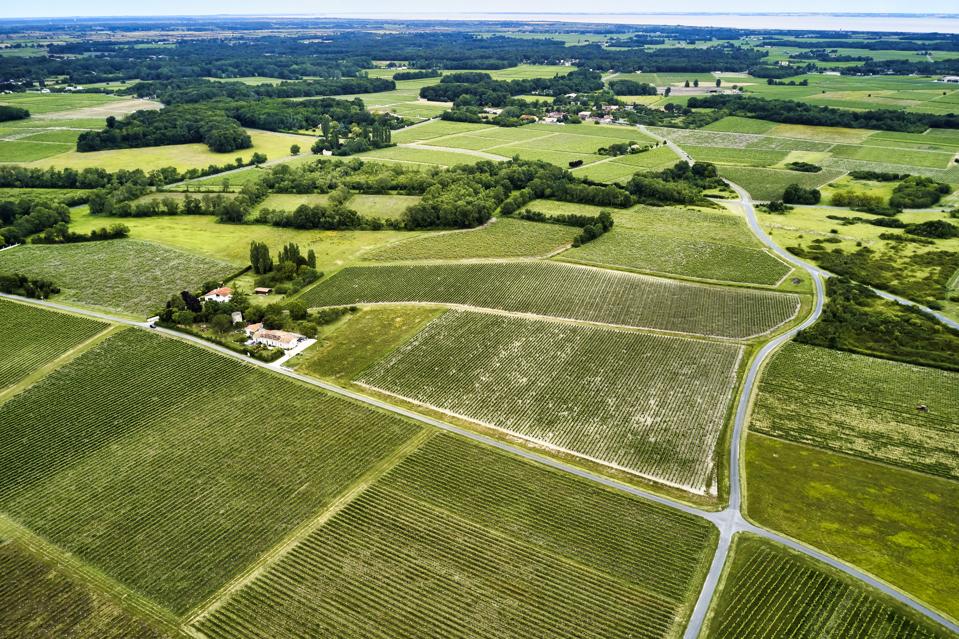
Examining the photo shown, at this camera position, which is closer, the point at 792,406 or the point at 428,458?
the point at 428,458

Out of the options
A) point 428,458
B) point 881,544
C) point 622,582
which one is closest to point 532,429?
point 428,458

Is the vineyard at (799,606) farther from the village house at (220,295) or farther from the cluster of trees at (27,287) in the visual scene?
the cluster of trees at (27,287)

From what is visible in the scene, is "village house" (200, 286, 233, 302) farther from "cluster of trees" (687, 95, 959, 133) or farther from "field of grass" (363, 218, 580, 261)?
"cluster of trees" (687, 95, 959, 133)

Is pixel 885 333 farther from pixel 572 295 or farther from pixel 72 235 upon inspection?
pixel 72 235

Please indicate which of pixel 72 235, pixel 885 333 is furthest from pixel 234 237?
pixel 885 333

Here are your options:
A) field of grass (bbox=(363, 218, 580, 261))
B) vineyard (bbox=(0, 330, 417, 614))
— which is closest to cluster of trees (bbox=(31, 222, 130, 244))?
field of grass (bbox=(363, 218, 580, 261))

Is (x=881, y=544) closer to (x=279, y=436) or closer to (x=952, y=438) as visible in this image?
(x=952, y=438)

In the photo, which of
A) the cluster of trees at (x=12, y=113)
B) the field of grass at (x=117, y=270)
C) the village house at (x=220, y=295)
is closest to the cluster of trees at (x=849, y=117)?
the field of grass at (x=117, y=270)
